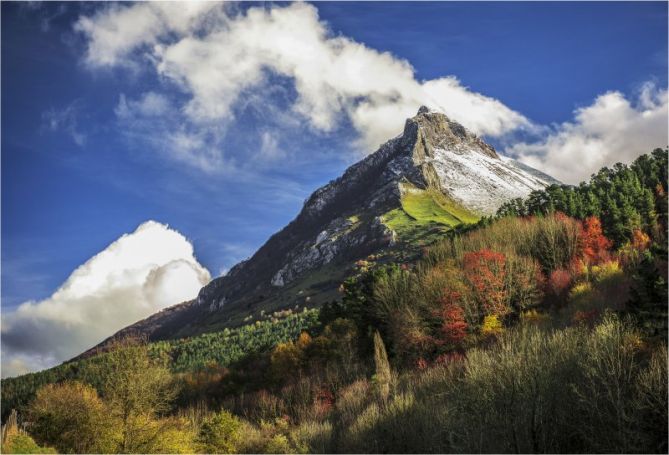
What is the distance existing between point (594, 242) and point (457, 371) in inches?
3180

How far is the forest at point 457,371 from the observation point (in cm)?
4019

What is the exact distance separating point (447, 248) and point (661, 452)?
106m

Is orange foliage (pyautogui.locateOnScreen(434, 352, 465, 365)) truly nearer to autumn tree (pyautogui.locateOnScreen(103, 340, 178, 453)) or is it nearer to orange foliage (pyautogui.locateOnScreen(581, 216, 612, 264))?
autumn tree (pyautogui.locateOnScreen(103, 340, 178, 453))

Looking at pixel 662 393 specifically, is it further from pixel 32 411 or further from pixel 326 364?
pixel 326 364

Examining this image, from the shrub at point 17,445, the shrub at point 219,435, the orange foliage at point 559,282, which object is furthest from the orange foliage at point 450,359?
the shrub at point 17,445

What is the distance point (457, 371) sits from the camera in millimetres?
62438

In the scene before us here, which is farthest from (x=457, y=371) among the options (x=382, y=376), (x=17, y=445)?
(x=17, y=445)

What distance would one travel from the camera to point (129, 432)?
48375mm

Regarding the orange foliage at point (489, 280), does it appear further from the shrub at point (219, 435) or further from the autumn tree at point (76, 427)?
the autumn tree at point (76, 427)

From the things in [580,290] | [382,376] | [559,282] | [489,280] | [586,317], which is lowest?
[382,376]

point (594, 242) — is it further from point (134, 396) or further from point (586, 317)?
point (134, 396)

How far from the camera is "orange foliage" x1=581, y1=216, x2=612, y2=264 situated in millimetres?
117106

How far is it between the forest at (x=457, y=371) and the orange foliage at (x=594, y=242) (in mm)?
566

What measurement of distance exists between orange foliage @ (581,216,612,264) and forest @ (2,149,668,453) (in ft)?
1.86
